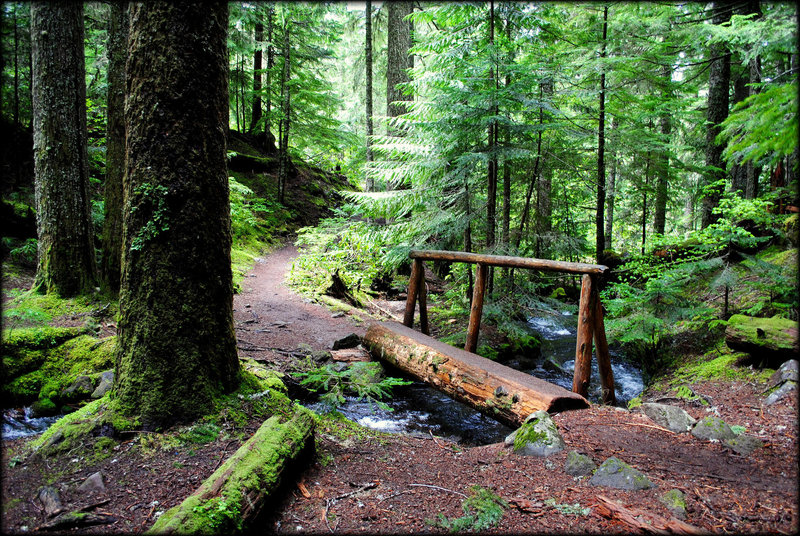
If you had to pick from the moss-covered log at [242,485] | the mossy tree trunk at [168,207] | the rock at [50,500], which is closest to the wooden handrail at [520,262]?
the moss-covered log at [242,485]

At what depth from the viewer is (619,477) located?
108 inches

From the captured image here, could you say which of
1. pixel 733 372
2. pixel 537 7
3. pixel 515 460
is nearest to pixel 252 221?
pixel 537 7

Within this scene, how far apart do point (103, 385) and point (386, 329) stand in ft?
13.3

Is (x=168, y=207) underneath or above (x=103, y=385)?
above

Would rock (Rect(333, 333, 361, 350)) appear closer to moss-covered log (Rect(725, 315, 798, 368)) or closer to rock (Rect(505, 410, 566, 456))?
rock (Rect(505, 410, 566, 456))

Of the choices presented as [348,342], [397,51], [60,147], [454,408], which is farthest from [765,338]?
[397,51]

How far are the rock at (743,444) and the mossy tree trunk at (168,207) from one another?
4.45 meters

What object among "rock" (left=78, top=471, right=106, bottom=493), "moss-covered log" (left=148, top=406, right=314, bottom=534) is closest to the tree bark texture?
Answer: "moss-covered log" (left=148, top=406, right=314, bottom=534)

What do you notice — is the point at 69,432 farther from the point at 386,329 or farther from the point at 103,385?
the point at 386,329

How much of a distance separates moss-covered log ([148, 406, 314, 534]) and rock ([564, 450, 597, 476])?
211cm

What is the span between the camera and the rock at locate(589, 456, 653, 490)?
267 centimetres

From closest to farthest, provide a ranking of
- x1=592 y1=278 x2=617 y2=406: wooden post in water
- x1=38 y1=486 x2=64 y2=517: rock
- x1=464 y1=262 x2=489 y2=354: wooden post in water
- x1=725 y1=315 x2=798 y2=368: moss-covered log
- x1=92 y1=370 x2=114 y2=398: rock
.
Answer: x1=38 y1=486 x2=64 y2=517: rock
x1=92 y1=370 x2=114 y2=398: rock
x1=725 y1=315 x2=798 y2=368: moss-covered log
x1=592 y1=278 x2=617 y2=406: wooden post in water
x1=464 y1=262 x2=489 y2=354: wooden post in water

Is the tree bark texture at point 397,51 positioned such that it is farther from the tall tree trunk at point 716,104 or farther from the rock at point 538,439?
the rock at point 538,439

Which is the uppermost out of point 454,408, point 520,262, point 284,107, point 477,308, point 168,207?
point 284,107
